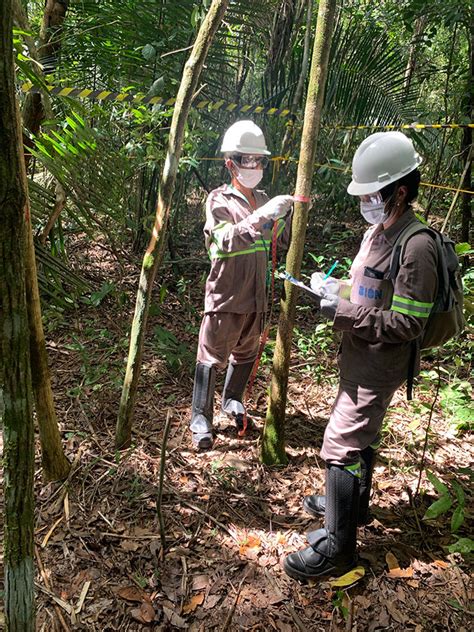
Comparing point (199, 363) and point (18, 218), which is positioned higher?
point (18, 218)

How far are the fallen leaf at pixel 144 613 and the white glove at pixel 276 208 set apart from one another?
1887mm

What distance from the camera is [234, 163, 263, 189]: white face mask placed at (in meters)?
2.76

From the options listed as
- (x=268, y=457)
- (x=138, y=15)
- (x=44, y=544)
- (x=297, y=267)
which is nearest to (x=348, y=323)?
(x=297, y=267)

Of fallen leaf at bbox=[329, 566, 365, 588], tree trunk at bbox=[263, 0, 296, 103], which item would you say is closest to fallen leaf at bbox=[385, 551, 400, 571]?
fallen leaf at bbox=[329, 566, 365, 588]

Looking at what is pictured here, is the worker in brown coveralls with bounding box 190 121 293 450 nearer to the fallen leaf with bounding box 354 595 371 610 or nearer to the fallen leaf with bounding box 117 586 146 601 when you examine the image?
the fallen leaf with bounding box 117 586 146 601

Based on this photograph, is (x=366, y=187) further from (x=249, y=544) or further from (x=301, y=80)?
(x=301, y=80)

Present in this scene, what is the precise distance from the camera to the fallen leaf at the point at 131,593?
1.83 m

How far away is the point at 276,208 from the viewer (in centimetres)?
247

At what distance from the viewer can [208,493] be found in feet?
7.91

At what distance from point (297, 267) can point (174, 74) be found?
2.53 meters

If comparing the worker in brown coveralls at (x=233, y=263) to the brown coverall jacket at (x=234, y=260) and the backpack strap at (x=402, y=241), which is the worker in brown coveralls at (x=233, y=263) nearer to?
the brown coverall jacket at (x=234, y=260)

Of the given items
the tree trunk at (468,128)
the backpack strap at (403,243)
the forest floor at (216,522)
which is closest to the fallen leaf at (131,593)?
the forest floor at (216,522)

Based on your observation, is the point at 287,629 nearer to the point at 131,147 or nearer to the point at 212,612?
the point at 212,612

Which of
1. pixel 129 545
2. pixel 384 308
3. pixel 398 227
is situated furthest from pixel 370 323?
pixel 129 545
